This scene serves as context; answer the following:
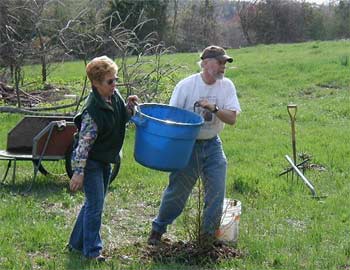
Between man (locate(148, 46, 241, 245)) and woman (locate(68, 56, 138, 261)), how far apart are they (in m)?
0.51

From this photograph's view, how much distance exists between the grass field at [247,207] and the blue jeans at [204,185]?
31 cm

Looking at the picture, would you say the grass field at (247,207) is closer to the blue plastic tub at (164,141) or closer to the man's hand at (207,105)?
the blue plastic tub at (164,141)

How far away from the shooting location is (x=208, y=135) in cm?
536

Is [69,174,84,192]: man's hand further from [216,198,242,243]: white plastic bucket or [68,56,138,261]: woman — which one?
[216,198,242,243]: white plastic bucket

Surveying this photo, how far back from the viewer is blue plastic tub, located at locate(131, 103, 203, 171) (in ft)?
16.1

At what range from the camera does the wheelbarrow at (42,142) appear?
7.38 m

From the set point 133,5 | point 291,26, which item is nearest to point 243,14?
point 291,26

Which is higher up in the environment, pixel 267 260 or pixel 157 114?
pixel 157 114

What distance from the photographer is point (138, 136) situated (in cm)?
513

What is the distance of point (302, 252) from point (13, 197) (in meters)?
3.28

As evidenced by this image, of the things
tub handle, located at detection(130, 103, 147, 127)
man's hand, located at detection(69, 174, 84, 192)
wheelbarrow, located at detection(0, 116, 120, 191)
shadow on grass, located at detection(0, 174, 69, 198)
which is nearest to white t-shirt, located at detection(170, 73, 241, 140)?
tub handle, located at detection(130, 103, 147, 127)

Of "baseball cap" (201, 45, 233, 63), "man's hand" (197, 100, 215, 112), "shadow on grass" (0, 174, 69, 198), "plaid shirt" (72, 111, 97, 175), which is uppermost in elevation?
"baseball cap" (201, 45, 233, 63)

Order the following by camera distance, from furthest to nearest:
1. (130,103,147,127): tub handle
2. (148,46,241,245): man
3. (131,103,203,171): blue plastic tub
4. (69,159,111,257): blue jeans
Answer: (148,46,241,245): man < (69,159,111,257): blue jeans < (130,103,147,127): tub handle < (131,103,203,171): blue plastic tub

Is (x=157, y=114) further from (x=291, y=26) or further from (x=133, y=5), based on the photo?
(x=291, y=26)
